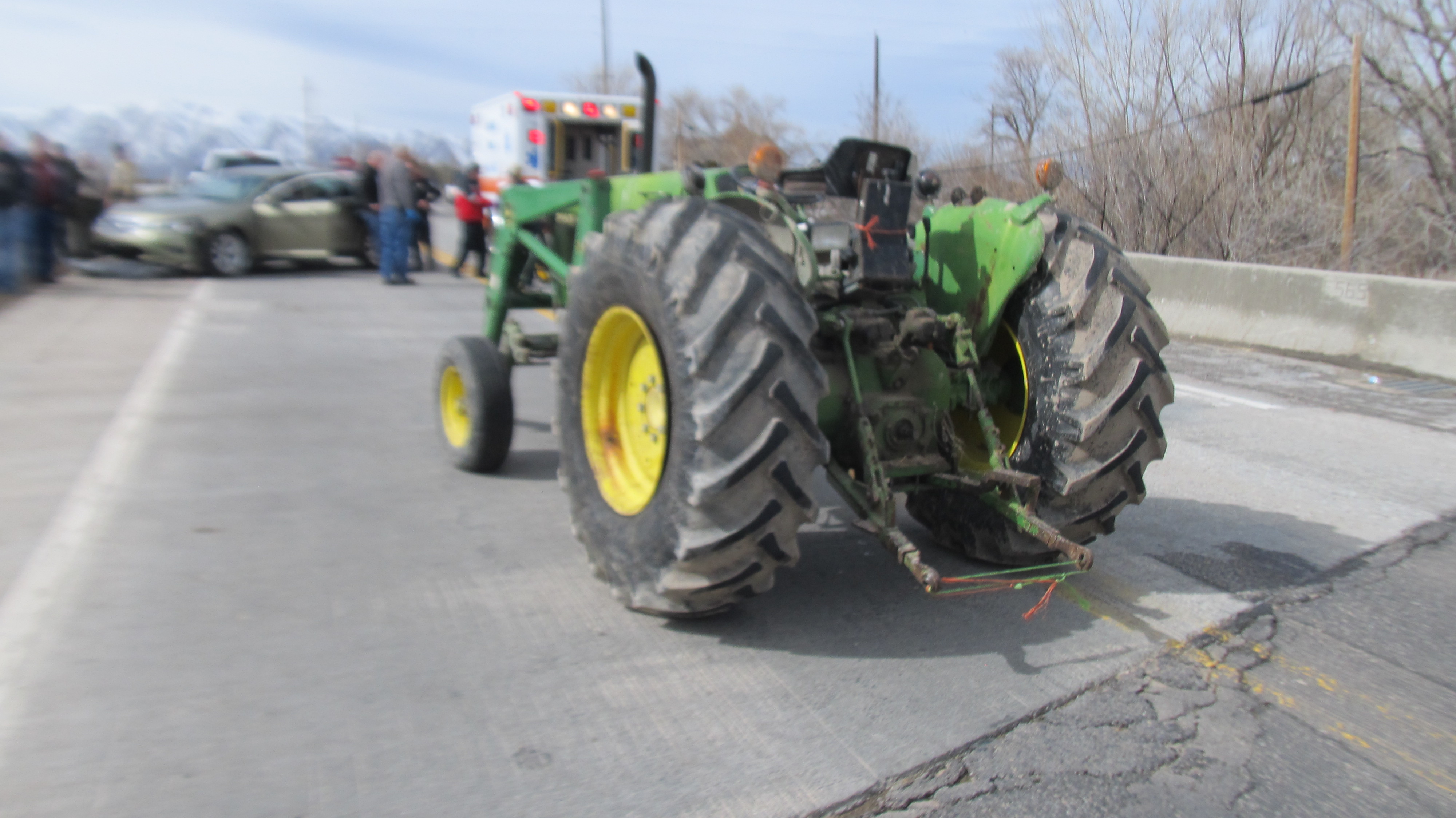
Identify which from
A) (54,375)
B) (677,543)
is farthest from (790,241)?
(54,375)

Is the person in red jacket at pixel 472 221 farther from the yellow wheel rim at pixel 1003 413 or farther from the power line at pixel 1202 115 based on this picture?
the yellow wheel rim at pixel 1003 413

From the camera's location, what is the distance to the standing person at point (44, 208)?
12836 millimetres

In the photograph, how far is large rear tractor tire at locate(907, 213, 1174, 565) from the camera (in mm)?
3834

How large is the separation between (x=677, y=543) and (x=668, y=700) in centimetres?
51

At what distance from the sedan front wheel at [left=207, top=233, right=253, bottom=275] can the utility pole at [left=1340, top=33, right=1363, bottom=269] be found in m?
14.3

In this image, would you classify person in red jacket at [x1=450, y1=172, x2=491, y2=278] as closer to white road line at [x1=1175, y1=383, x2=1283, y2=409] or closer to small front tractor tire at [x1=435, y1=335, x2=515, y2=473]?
small front tractor tire at [x1=435, y1=335, x2=515, y2=473]

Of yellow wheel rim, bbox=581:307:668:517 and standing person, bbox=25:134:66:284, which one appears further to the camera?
standing person, bbox=25:134:66:284

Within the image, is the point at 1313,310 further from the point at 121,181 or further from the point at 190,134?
the point at 190,134

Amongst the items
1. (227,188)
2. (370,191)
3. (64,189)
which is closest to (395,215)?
(370,191)

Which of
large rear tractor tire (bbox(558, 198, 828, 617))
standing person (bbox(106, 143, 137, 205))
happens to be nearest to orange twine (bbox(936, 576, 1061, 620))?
large rear tractor tire (bbox(558, 198, 828, 617))

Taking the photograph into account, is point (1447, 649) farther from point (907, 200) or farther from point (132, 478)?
point (132, 478)

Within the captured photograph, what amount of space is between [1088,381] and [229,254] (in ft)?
46.2

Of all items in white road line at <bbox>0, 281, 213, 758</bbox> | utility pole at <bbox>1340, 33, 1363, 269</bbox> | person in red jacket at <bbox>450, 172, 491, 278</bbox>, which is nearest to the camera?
white road line at <bbox>0, 281, 213, 758</bbox>

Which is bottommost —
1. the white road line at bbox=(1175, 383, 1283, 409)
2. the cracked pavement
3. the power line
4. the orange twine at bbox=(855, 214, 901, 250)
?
the cracked pavement
